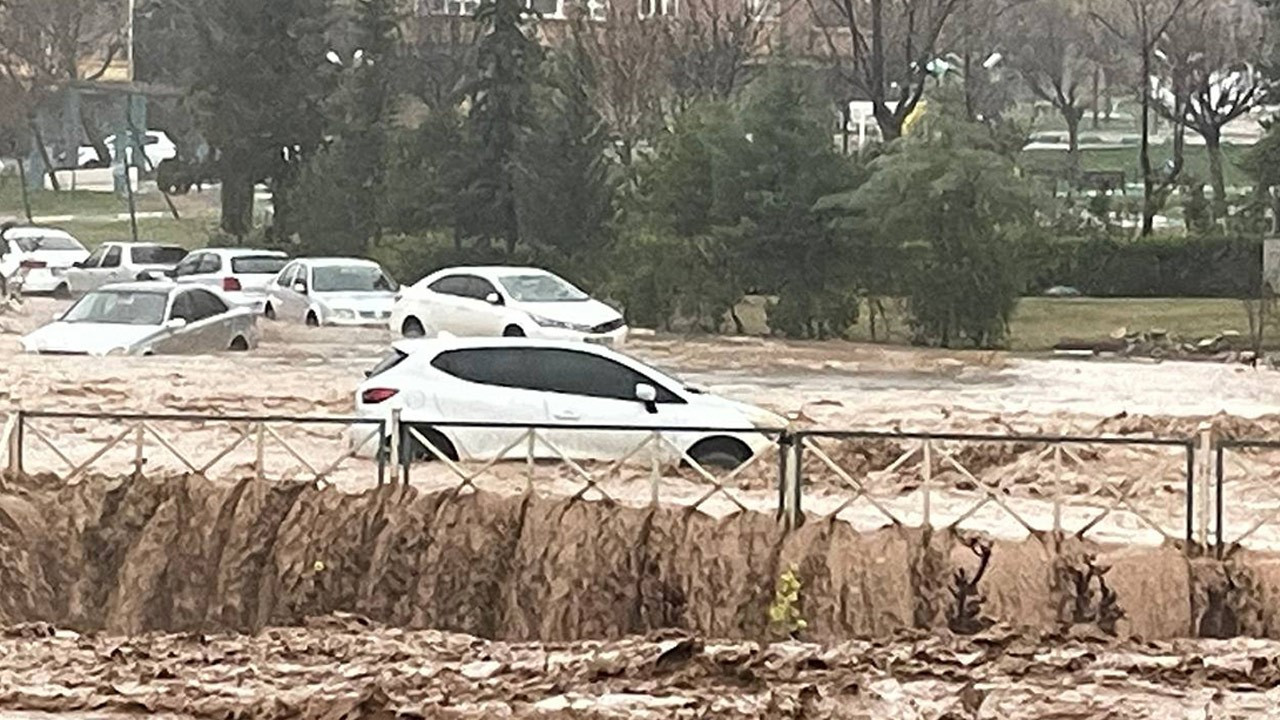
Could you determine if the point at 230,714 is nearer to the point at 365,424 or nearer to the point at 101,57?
the point at 365,424

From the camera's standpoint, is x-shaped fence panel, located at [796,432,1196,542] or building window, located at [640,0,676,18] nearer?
x-shaped fence panel, located at [796,432,1196,542]

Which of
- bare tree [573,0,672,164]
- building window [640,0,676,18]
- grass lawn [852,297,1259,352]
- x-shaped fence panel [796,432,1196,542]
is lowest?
grass lawn [852,297,1259,352]

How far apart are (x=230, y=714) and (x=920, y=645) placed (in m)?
4.75

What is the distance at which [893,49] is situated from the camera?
2721 inches

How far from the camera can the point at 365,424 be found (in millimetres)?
19141

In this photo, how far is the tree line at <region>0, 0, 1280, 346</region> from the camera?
38.9 meters

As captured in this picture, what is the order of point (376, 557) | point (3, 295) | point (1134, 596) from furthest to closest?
point (3, 295) < point (376, 557) < point (1134, 596)

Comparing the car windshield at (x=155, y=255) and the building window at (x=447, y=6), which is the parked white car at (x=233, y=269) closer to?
the car windshield at (x=155, y=255)

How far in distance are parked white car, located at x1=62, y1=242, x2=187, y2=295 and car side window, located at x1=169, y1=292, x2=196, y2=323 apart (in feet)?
52.7

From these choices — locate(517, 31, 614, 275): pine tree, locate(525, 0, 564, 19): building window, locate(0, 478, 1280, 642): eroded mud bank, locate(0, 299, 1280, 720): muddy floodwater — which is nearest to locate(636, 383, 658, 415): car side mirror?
→ locate(0, 299, 1280, 720): muddy floodwater

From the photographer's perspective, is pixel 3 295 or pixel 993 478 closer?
pixel 993 478

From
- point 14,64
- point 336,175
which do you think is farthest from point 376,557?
point 14,64

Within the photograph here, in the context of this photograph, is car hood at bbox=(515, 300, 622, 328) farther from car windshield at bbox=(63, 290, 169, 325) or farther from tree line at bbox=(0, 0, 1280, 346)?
tree line at bbox=(0, 0, 1280, 346)

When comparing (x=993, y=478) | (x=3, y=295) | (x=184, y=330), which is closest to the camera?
(x=993, y=478)
